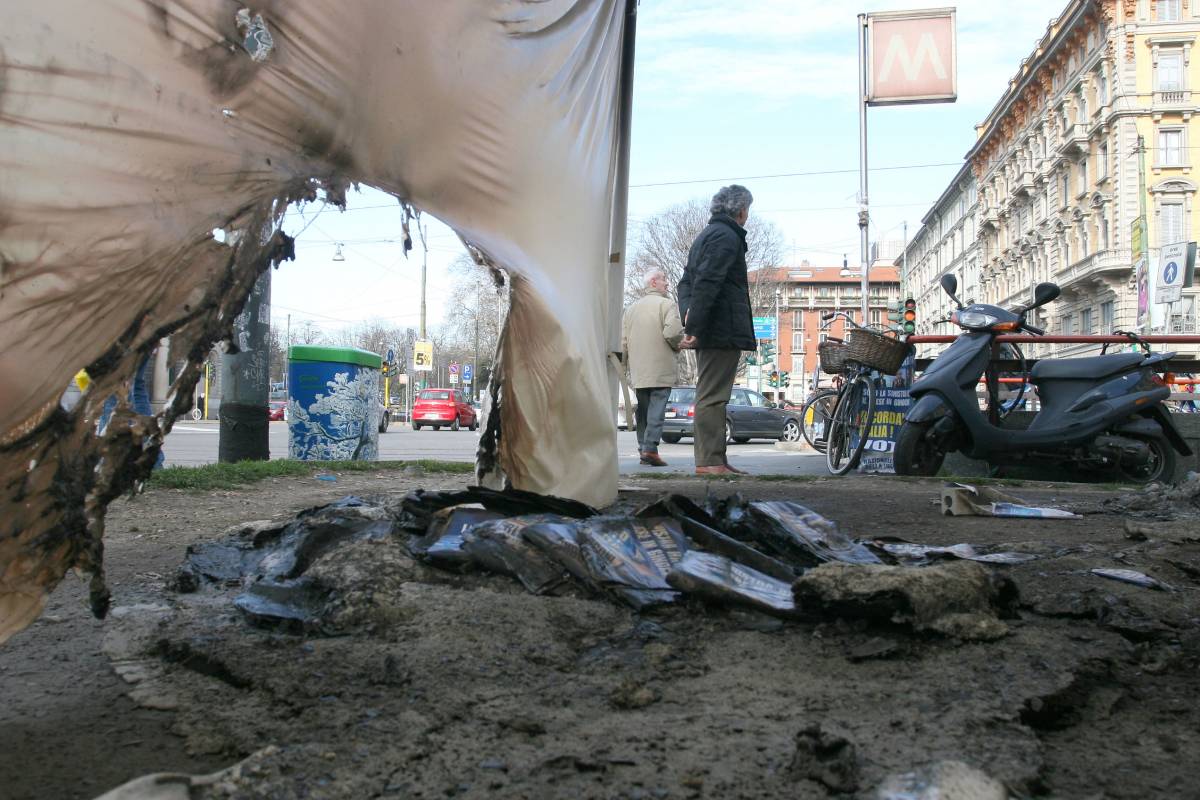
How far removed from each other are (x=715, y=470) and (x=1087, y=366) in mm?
2749

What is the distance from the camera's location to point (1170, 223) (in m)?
44.4

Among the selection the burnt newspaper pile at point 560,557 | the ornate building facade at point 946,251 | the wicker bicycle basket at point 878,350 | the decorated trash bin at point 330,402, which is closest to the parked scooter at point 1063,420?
the wicker bicycle basket at point 878,350

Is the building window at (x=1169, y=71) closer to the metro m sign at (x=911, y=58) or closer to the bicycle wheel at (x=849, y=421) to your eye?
the metro m sign at (x=911, y=58)

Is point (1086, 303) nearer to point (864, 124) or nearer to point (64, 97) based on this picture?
point (864, 124)

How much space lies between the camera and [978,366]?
650cm

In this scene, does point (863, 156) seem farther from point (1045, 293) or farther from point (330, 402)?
point (330, 402)

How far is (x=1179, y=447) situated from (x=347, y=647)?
6.42m

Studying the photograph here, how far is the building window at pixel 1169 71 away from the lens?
44.1 meters

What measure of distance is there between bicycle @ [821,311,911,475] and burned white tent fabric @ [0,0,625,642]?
13.9 feet

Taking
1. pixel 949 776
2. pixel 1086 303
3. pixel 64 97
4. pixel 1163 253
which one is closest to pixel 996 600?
pixel 949 776

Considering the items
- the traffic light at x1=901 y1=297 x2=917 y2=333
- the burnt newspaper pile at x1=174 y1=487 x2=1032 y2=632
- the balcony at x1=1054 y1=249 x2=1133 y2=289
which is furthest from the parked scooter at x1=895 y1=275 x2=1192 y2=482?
the balcony at x1=1054 y1=249 x2=1133 y2=289

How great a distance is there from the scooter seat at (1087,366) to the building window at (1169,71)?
46291 mm

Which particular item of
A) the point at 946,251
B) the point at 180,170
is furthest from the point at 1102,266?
the point at 180,170

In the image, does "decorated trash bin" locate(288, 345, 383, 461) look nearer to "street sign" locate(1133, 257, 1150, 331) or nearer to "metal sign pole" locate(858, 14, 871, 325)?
"metal sign pole" locate(858, 14, 871, 325)
